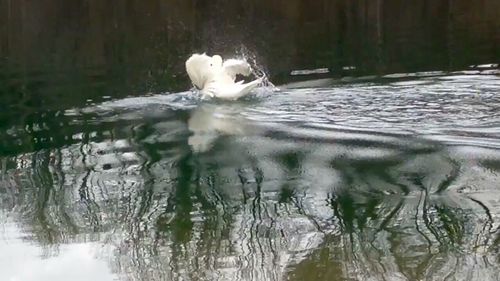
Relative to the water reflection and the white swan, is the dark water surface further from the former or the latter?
the white swan

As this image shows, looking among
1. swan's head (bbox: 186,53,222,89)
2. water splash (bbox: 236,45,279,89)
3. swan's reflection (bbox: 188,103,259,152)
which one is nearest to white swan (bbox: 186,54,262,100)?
swan's head (bbox: 186,53,222,89)

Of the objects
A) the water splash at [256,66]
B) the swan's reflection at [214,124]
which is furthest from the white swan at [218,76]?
the water splash at [256,66]

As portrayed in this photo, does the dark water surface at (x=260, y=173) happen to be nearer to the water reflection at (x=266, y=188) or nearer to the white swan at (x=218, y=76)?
→ the water reflection at (x=266, y=188)

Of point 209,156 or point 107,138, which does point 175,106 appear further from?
point 209,156

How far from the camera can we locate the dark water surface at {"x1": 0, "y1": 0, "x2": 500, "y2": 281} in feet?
18.9

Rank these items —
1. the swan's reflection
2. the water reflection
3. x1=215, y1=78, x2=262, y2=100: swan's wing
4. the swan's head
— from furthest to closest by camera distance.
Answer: the swan's head → x1=215, y1=78, x2=262, y2=100: swan's wing → the swan's reflection → the water reflection

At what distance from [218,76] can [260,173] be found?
3344mm

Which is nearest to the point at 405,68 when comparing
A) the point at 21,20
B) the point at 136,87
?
the point at 136,87

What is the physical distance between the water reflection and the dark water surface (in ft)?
0.06

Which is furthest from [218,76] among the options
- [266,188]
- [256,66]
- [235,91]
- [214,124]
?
[256,66]

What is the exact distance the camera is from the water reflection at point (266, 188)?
225 inches

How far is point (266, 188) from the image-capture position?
728 cm

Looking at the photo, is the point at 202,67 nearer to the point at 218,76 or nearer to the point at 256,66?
the point at 218,76

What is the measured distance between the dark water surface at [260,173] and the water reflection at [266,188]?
2cm
